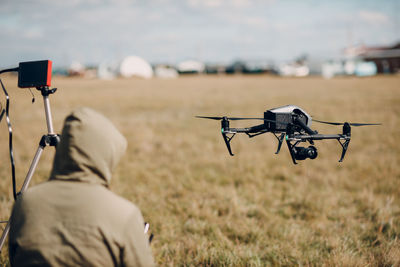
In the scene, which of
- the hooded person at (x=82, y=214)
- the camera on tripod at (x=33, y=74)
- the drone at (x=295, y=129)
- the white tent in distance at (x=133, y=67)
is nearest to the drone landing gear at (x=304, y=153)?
the drone at (x=295, y=129)

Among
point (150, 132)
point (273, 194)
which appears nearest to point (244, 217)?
point (273, 194)

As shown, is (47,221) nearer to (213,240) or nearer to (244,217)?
(213,240)

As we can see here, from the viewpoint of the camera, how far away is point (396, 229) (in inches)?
155

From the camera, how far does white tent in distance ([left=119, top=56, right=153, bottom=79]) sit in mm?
75562

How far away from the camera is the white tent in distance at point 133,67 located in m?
75.6

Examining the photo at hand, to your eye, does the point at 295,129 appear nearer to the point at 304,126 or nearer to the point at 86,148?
the point at 304,126

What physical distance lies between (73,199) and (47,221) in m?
0.18

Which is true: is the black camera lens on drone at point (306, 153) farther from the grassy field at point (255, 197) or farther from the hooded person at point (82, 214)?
the grassy field at point (255, 197)

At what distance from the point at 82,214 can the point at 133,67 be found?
258ft

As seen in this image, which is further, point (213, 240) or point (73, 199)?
point (213, 240)

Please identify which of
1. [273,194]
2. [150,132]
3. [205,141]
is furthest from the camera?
[150,132]

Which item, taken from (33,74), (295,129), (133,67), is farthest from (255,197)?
(133,67)

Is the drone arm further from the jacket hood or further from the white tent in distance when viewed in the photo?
the white tent in distance

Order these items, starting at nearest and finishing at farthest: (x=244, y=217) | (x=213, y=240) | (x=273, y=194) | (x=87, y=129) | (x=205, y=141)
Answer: (x=87, y=129) → (x=213, y=240) → (x=244, y=217) → (x=273, y=194) → (x=205, y=141)
